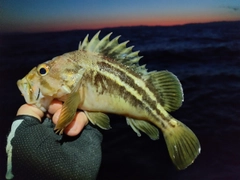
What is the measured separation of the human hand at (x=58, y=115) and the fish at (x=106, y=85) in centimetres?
2

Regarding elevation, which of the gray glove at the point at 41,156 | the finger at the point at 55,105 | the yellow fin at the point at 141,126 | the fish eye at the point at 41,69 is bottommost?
the gray glove at the point at 41,156

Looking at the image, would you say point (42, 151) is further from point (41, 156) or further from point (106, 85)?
point (106, 85)

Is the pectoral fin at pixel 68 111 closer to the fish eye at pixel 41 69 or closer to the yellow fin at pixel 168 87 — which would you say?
the fish eye at pixel 41 69

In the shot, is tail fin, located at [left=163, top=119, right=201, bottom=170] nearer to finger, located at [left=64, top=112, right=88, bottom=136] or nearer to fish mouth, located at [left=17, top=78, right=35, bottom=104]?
finger, located at [left=64, top=112, right=88, bottom=136]

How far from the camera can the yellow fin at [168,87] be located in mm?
847

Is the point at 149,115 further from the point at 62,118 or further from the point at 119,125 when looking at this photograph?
the point at 119,125

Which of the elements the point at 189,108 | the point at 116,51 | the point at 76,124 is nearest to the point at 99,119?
the point at 76,124

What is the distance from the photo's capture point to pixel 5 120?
9.61 ft

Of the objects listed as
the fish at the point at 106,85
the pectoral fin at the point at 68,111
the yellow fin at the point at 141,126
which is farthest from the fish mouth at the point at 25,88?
the yellow fin at the point at 141,126

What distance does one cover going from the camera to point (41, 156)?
0.91 m

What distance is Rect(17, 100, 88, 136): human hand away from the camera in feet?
2.81

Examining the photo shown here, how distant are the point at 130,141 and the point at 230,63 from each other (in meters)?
1.73

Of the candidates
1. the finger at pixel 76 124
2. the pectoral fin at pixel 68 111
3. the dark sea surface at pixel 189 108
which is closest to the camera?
the pectoral fin at pixel 68 111

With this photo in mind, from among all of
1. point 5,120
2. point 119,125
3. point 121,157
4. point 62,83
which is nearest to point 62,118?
point 62,83
